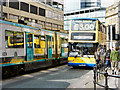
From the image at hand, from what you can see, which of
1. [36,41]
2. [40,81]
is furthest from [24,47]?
[40,81]

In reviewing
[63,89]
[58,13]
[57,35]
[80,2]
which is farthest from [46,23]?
[80,2]

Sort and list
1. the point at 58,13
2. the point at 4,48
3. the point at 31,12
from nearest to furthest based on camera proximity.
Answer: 1. the point at 4,48
2. the point at 31,12
3. the point at 58,13

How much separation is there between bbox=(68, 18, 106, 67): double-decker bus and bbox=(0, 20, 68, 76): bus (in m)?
1.96

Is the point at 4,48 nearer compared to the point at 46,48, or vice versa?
the point at 4,48

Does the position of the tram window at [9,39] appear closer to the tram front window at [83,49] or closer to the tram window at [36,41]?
the tram window at [36,41]

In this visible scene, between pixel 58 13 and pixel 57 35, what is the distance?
39.7m

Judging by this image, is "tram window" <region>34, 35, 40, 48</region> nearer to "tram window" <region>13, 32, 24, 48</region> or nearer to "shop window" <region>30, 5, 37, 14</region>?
"tram window" <region>13, 32, 24, 48</region>

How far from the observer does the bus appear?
39.2 ft

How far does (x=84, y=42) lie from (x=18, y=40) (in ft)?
19.9

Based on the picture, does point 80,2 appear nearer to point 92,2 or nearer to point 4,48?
point 92,2

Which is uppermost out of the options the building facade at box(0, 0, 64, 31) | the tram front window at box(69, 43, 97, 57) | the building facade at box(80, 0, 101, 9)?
the building facade at box(80, 0, 101, 9)

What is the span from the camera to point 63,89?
8.98 meters

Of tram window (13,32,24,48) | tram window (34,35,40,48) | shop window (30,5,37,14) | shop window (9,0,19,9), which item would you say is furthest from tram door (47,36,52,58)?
shop window (30,5,37,14)

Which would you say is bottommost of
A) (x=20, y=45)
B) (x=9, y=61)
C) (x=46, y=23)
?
(x=9, y=61)
